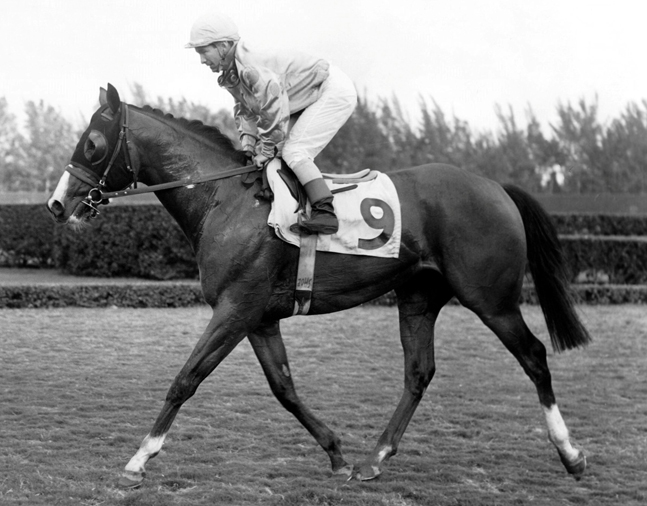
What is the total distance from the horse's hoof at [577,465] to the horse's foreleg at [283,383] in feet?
4.02

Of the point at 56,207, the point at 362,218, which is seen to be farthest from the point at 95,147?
the point at 362,218

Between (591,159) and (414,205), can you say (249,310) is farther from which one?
(591,159)

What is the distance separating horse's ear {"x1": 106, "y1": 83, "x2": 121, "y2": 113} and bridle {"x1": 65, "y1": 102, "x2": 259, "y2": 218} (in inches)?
2.4

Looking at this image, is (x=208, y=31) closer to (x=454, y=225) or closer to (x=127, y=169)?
(x=127, y=169)

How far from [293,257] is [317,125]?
719 millimetres

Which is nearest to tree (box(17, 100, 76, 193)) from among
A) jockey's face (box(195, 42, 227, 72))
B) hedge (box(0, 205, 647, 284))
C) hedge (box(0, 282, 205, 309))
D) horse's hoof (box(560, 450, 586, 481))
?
hedge (box(0, 205, 647, 284))

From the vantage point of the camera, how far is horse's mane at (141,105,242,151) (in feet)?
14.4

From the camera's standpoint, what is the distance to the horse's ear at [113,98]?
4.10 m

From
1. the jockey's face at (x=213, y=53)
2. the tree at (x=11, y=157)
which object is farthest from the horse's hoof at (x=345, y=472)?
the tree at (x=11, y=157)

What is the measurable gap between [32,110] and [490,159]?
10800mm

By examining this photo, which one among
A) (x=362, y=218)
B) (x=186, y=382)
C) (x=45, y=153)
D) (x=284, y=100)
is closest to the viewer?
(x=186, y=382)

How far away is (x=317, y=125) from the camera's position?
170 inches

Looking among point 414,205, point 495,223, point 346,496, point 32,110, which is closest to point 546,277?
point 495,223

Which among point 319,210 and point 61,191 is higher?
point 61,191
